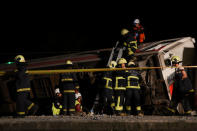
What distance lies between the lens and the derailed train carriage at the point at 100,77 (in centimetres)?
837

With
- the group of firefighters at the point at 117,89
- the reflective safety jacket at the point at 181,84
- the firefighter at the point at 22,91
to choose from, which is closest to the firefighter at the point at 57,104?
the group of firefighters at the point at 117,89

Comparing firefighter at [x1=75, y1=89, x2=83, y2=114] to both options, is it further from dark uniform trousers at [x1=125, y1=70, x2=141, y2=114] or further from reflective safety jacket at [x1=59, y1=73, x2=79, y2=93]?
dark uniform trousers at [x1=125, y1=70, x2=141, y2=114]

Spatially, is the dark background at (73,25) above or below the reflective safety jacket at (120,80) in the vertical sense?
above

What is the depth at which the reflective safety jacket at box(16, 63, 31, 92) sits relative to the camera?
23.0 feet

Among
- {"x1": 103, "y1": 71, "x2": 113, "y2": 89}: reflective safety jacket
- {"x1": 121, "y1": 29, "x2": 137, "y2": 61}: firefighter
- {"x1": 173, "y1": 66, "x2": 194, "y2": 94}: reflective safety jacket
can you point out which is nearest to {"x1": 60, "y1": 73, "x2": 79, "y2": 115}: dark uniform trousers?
{"x1": 103, "y1": 71, "x2": 113, "y2": 89}: reflective safety jacket

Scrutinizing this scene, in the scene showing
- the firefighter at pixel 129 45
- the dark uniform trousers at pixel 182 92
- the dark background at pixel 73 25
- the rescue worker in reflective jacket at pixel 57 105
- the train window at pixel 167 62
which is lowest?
the rescue worker in reflective jacket at pixel 57 105

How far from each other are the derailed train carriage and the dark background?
572 centimetres

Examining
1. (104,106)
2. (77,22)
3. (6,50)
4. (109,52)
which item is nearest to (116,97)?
(104,106)

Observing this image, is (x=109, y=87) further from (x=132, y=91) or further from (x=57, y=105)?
(x=57, y=105)

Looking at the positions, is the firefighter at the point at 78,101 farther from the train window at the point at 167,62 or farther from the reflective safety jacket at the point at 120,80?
the train window at the point at 167,62

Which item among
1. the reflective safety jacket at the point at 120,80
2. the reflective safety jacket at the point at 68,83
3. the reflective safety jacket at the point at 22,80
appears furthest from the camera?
the reflective safety jacket at the point at 68,83

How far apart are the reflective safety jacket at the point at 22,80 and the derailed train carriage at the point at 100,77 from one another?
8.09 feet

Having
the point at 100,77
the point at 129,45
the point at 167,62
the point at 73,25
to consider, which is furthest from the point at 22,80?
the point at 73,25

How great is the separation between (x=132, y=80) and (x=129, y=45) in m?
1.50
